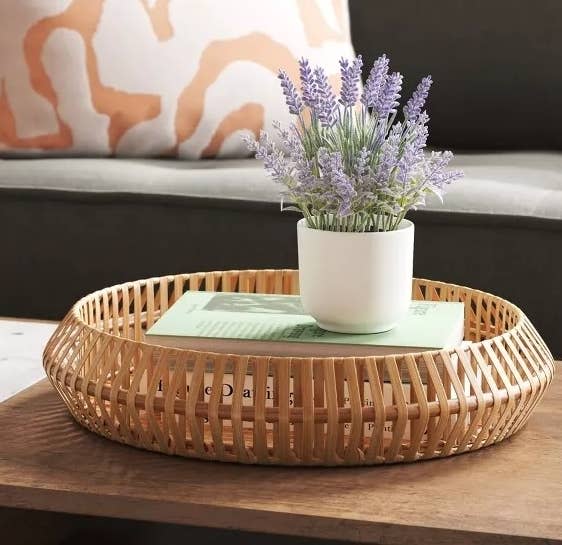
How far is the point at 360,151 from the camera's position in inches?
33.3

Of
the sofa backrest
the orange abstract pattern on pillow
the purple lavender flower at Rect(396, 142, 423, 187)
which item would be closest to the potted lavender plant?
the purple lavender flower at Rect(396, 142, 423, 187)

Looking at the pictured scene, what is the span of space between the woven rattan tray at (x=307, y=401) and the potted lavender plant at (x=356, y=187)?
85mm

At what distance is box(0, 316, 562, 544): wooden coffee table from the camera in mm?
717

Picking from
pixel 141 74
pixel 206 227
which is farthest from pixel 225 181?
pixel 141 74

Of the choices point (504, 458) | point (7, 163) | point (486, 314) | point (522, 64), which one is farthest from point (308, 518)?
point (522, 64)

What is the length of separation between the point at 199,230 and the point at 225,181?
0.09 metres

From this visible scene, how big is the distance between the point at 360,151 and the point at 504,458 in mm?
272

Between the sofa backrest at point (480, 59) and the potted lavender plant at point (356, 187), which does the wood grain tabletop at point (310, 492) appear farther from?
the sofa backrest at point (480, 59)

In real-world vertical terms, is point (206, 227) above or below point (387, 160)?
below

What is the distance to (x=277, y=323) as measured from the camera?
3.08 ft

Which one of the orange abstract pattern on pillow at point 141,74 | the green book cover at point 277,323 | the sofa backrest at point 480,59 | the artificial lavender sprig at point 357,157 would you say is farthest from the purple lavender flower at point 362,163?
the sofa backrest at point 480,59

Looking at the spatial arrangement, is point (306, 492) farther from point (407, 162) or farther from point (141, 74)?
point (141, 74)

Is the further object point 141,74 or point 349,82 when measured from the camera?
point 141,74

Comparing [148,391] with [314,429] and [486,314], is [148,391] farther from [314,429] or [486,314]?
[486,314]
